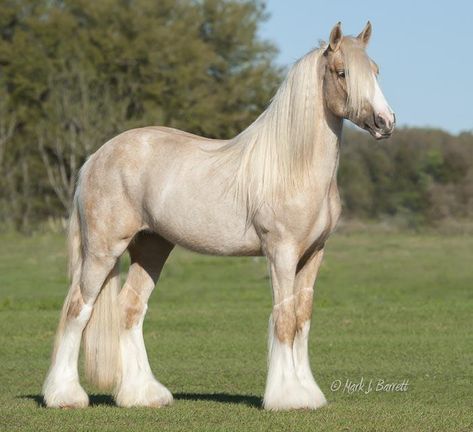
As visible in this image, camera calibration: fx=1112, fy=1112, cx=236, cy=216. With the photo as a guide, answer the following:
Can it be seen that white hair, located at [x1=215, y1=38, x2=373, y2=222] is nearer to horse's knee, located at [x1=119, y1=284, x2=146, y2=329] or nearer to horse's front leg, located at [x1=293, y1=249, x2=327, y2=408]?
horse's front leg, located at [x1=293, y1=249, x2=327, y2=408]

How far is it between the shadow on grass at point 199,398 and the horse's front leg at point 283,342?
0.76 m

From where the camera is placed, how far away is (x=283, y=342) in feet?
24.6

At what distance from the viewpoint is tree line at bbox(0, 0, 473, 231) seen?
39344 mm

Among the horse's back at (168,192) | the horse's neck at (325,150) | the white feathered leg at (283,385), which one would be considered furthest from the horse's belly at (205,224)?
the white feathered leg at (283,385)

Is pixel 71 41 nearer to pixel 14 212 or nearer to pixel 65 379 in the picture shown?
pixel 14 212

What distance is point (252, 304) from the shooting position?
18672 millimetres

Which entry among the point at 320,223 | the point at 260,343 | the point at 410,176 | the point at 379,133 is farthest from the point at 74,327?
the point at 410,176

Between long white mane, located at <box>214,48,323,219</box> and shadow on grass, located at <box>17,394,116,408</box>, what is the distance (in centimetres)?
215

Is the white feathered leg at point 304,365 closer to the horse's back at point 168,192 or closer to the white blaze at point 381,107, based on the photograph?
the horse's back at point 168,192

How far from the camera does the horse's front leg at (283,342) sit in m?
7.45

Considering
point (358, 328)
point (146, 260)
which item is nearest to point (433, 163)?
point (358, 328)

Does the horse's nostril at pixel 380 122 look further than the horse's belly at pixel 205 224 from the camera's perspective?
No

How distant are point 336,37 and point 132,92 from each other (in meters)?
34.3

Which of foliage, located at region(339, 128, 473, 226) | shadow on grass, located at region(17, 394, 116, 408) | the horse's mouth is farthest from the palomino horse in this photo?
foliage, located at region(339, 128, 473, 226)
